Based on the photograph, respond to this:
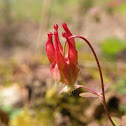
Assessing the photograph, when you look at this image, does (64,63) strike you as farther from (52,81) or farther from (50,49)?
(52,81)

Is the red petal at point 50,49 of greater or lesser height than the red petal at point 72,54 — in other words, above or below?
above

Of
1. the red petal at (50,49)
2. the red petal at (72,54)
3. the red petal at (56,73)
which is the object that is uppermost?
the red petal at (50,49)

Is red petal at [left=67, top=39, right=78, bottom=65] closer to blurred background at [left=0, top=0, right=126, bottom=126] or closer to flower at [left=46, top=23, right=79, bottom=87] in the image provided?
flower at [left=46, top=23, right=79, bottom=87]

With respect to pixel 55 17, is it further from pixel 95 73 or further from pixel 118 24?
pixel 95 73

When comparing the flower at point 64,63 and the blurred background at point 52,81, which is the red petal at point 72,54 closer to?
the flower at point 64,63

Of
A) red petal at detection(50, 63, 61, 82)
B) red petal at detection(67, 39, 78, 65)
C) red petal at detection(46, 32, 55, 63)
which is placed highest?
red petal at detection(46, 32, 55, 63)

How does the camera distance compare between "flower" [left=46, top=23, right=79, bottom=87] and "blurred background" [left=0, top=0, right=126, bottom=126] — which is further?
"blurred background" [left=0, top=0, right=126, bottom=126]

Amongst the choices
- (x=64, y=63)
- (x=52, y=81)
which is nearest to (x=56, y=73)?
(x=64, y=63)

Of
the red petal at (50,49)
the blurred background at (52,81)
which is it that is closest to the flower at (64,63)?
the red petal at (50,49)

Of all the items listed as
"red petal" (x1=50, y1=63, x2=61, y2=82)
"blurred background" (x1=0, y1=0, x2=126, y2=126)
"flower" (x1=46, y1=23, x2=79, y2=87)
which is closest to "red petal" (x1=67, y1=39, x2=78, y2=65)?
"flower" (x1=46, y1=23, x2=79, y2=87)

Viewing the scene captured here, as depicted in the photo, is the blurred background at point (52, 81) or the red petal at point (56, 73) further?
the blurred background at point (52, 81)

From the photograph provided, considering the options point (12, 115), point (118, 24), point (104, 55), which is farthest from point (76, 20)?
point (12, 115)
